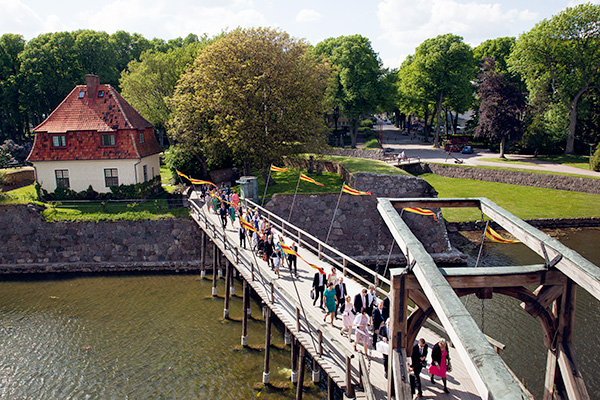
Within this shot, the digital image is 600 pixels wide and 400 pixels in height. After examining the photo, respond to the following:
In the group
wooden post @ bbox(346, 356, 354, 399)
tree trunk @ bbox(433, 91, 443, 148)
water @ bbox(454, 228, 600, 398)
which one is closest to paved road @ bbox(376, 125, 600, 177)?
tree trunk @ bbox(433, 91, 443, 148)

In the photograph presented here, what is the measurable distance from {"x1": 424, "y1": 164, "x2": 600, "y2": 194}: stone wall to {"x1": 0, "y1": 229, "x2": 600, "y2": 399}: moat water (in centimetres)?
2175

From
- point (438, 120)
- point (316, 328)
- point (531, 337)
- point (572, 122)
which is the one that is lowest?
point (531, 337)

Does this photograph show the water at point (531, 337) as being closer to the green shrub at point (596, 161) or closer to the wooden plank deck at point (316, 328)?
the wooden plank deck at point (316, 328)

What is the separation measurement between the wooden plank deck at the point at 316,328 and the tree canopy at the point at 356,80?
37.0 meters

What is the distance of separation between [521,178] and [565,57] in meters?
16.5

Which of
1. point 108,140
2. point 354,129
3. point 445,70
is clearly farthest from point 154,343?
point 445,70

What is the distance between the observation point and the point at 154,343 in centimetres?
1912

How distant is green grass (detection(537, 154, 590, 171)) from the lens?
46375mm

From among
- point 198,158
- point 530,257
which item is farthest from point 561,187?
point 198,158

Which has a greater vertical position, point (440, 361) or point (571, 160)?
point (571, 160)

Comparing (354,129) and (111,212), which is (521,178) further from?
(111,212)

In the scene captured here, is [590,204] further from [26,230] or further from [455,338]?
[26,230]

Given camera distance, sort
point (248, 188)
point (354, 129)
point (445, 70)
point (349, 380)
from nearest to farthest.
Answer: point (349, 380) → point (248, 188) → point (445, 70) → point (354, 129)

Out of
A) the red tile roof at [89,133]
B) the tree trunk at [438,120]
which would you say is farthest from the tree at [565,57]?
the red tile roof at [89,133]
